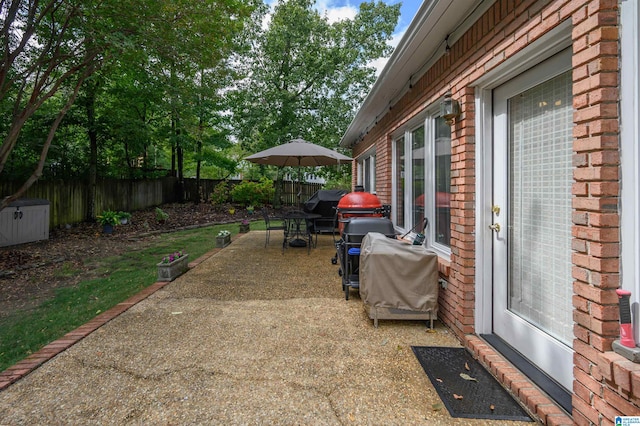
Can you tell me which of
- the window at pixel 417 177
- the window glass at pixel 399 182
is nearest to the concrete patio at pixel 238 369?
the window at pixel 417 177

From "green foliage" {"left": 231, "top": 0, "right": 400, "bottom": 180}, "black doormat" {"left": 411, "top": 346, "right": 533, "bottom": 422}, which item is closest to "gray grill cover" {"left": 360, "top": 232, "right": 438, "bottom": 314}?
"black doormat" {"left": 411, "top": 346, "right": 533, "bottom": 422}

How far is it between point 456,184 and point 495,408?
172 cm

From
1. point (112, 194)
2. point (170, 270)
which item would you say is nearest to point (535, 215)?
point (170, 270)

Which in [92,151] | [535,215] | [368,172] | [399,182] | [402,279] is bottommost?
[402,279]

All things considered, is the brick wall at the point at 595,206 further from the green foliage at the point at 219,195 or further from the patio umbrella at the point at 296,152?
the green foliage at the point at 219,195

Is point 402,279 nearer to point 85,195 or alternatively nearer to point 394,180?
point 394,180

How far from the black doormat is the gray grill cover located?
0.44 m

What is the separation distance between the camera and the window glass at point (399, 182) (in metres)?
5.28

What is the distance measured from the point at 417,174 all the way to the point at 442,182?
95 cm

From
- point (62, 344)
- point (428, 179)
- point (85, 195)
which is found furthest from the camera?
point (85, 195)

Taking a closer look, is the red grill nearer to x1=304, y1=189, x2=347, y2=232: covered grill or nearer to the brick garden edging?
the brick garden edging

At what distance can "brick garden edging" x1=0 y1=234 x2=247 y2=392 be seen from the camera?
2.32 meters

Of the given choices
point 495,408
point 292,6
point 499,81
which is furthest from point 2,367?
point 292,6

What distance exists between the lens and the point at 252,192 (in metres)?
15.4
